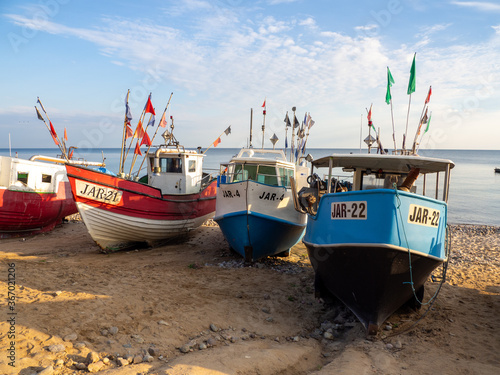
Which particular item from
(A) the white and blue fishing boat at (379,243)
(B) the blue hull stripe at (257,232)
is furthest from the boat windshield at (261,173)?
(A) the white and blue fishing boat at (379,243)

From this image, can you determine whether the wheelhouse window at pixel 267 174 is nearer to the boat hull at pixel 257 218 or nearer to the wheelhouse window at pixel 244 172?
the wheelhouse window at pixel 244 172

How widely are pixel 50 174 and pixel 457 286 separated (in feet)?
51.0

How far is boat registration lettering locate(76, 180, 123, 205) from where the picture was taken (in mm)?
10898

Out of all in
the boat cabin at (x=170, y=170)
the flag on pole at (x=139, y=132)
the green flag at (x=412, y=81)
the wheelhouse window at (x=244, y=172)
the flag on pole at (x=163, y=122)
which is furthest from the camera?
the flag on pole at (x=163, y=122)

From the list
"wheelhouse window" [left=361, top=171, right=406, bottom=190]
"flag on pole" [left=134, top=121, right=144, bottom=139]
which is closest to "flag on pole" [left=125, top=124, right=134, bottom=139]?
"flag on pole" [left=134, top=121, right=144, bottom=139]

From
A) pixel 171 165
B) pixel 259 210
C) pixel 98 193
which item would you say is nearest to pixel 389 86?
pixel 259 210

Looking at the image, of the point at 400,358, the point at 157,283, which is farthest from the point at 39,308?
the point at 400,358

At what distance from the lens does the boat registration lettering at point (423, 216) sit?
589cm

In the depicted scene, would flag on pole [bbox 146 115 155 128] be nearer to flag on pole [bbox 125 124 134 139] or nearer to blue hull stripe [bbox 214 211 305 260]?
flag on pole [bbox 125 124 134 139]

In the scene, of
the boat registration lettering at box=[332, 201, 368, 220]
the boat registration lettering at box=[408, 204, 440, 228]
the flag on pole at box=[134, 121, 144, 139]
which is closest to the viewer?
the boat registration lettering at box=[408, 204, 440, 228]

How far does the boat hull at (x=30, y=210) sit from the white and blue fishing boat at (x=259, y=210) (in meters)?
8.19

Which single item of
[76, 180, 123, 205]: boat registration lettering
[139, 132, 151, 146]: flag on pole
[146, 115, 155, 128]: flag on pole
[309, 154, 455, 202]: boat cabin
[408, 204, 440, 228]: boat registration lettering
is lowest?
[76, 180, 123, 205]: boat registration lettering

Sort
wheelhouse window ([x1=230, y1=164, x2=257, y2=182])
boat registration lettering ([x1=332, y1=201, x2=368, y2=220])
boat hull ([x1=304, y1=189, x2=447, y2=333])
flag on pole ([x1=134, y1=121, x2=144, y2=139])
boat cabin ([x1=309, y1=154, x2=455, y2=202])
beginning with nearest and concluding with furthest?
boat hull ([x1=304, y1=189, x2=447, y2=333]), boat registration lettering ([x1=332, y1=201, x2=368, y2=220]), boat cabin ([x1=309, y1=154, x2=455, y2=202]), wheelhouse window ([x1=230, y1=164, x2=257, y2=182]), flag on pole ([x1=134, y1=121, x2=144, y2=139])

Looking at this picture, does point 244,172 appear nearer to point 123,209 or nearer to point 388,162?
point 123,209
